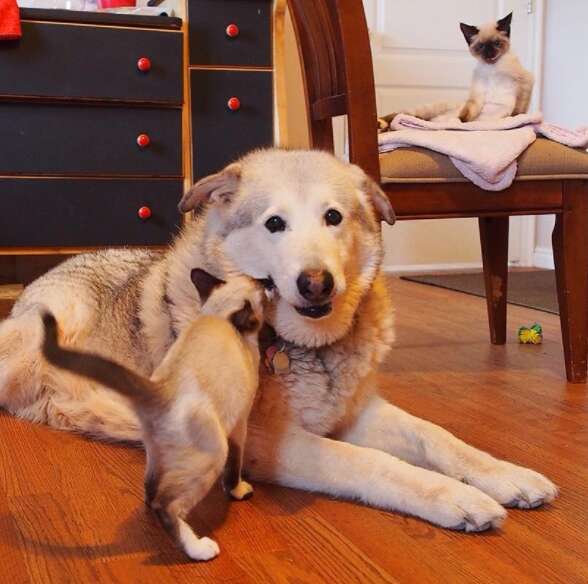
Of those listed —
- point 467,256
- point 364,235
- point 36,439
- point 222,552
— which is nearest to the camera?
point 222,552

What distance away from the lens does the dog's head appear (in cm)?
141

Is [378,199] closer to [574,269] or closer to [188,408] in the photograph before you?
[188,408]

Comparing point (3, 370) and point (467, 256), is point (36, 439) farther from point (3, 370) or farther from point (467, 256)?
point (467, 256)

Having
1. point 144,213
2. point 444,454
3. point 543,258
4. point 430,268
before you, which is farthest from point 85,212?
point 543,258

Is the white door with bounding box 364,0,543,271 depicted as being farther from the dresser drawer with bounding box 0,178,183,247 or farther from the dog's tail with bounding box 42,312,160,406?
the dog's tail with bounding box 42,312,160,406

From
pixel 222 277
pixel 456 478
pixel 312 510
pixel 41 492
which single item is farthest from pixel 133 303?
pixel 456 478

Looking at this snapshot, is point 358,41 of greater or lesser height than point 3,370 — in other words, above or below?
above

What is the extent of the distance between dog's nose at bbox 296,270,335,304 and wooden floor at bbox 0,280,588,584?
0.39 metres

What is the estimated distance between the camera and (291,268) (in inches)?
54.6

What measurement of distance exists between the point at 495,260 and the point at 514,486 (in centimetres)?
165

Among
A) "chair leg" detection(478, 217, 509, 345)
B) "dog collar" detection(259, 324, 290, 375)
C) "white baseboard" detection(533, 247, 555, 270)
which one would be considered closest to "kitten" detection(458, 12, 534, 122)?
"chair leg" detection(478, 217, 509, 345)

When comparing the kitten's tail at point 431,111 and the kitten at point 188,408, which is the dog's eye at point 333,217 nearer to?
the kitten at point 188,408

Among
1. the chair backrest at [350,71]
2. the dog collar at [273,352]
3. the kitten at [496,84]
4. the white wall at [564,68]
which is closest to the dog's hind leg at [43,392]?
the dog collar at [273,352]

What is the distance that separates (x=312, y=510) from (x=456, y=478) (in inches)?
11.3
